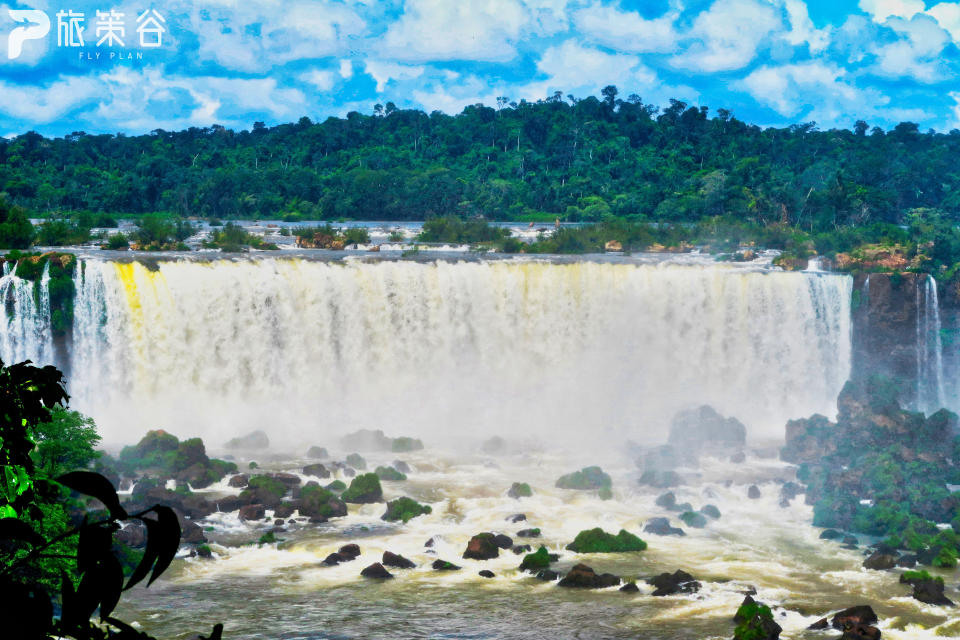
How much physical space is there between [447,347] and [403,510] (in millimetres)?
10459

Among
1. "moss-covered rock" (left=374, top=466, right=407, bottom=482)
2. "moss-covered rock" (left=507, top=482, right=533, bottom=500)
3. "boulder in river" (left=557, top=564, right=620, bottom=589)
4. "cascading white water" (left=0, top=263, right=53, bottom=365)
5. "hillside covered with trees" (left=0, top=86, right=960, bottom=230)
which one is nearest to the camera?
"boulder in river" (left=557, top=564, right=620, bottom=589)

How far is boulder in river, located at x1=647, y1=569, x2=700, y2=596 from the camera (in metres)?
15.6

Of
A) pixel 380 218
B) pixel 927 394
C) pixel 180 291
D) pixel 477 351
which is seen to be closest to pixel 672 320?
pixel 477 351

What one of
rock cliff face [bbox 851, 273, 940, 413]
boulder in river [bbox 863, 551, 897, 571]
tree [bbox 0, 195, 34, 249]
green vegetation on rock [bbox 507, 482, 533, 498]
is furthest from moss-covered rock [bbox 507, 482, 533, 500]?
tree [bbox 0, 195, 34, 249]

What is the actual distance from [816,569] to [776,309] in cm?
1425

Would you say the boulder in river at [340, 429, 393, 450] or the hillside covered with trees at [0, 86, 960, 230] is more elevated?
the hillside covered with trees at [0, 86, 960, 230]

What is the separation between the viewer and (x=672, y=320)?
100 feet

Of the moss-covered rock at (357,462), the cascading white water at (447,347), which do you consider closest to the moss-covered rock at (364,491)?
the moss-covered rock at (357,462)

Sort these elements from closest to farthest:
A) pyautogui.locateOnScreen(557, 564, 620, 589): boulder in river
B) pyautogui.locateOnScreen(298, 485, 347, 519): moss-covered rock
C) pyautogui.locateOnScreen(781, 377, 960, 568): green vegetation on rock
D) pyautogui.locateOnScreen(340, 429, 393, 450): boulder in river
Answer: pyautogui.locateOnScreen(557, 564, 620, 589): boulder in river → pyautogui.locateOnScreen(781, 377, 960, 568): green vegetation on rock → pyautogui.locateOnScreen(298, 485, 347, 519): moss-covered rock → pyautogui.locateOnScreen(340, 429, 393, 450): boulder in river

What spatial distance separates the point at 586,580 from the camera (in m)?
15.9

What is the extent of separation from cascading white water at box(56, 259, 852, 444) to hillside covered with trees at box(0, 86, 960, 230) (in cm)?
1504

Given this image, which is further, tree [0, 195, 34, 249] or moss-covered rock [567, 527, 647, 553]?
tree [0, 195, 34, 249]

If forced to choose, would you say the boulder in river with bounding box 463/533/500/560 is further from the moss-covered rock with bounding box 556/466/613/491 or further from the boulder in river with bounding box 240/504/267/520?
the moss-covered rock with bounding box 556/466/613/491

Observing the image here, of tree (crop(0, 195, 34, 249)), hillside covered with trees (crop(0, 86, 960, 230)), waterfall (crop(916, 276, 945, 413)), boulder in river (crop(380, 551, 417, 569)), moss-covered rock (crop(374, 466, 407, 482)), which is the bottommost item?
boulder in river (crop(380, 551, 417, 569))
